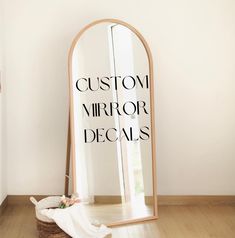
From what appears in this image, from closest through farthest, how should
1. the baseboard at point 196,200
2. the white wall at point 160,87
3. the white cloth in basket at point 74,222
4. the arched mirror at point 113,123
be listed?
1. the white cloth in basket at point 74,222
2. the arched mirror at point 113,123
3. the white wall at point 160,87
4. the baseboard at point 196,200

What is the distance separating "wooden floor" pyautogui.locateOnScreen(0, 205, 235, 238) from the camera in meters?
2.71

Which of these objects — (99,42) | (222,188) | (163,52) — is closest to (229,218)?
(222,188)

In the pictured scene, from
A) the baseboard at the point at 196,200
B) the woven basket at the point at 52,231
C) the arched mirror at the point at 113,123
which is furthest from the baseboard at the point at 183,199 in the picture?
the woven basket at the point at 52,231

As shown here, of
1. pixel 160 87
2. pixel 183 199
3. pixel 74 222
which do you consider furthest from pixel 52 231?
pixel 160 87

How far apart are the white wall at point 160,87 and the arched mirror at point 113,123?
36cm

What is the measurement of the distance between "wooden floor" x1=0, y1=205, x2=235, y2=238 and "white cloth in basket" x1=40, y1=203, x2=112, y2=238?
0.52 feet

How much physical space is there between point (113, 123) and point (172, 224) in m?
0.93

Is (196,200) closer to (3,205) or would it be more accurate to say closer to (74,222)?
(74,222)

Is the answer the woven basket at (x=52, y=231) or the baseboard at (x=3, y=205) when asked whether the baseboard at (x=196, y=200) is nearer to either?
the woven basket at (x=52, y=231)

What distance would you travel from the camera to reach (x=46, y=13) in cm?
328

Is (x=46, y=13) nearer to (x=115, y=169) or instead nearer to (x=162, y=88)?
(x=162, y=88)

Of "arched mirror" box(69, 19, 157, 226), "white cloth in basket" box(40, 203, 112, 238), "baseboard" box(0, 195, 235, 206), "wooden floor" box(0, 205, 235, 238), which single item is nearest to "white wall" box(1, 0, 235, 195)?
"baseboard" box(0, 195, 235, 206)

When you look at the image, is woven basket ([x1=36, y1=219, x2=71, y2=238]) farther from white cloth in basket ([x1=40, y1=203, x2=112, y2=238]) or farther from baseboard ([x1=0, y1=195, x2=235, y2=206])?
baseboard ([x1=0, y1=195, x2=235, y2=206])

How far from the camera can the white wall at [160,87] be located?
3.28 meters
